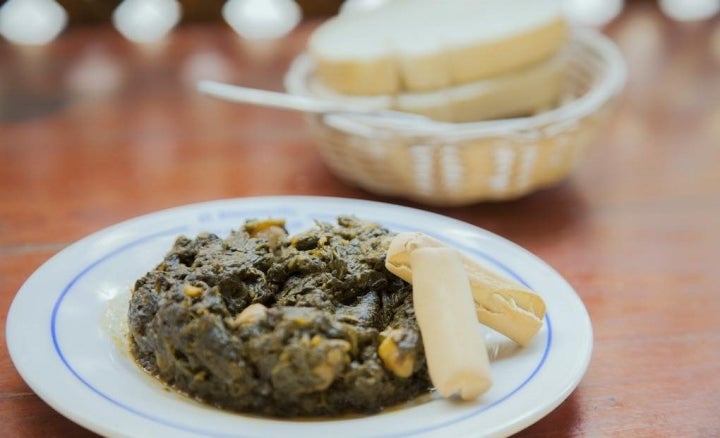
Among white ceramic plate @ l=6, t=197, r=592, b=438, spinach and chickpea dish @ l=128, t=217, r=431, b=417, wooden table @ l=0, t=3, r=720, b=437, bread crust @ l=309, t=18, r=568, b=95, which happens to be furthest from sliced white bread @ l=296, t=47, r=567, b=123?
spinach and chickpea dish @ l=128, t=217, r=431, b=417

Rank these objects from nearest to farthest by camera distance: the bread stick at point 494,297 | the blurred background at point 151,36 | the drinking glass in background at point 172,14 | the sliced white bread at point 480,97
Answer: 1. the bread stick at point 494,297
2. the sliced white bread at point 480,97
3. the blurred background at point 151,36
4. the drinking glass in background at point 172,14

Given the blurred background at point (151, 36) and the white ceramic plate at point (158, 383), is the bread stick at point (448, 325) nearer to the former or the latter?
the white ceramic plate at point (158, 383)

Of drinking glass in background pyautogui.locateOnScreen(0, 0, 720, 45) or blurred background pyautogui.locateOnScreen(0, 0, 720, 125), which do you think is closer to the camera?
blurred background pyautogui.locateOnScreen(0, 0, 720, 125)

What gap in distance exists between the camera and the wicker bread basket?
1.38 m

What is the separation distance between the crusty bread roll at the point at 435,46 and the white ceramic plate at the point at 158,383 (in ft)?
1.21

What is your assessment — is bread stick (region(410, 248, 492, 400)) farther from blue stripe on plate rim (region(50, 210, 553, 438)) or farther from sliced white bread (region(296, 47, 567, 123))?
sliced white bread (region(296, 47, 567, 123))

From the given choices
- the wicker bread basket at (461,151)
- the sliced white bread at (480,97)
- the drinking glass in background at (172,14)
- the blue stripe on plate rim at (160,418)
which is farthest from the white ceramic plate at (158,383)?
the drinking glass in background at (172,14)

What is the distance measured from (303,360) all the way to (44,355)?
0.86ft

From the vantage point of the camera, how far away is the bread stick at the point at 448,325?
0.86m

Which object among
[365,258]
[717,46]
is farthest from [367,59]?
[717,46]

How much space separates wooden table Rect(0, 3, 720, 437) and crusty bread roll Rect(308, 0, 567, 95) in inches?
7.8

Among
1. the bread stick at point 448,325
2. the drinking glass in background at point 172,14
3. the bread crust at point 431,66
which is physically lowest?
the drinking glass in background at point 172,14

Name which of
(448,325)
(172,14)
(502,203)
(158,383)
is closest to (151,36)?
(172,14)

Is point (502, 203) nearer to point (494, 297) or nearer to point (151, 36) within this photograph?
point (494, 297)
